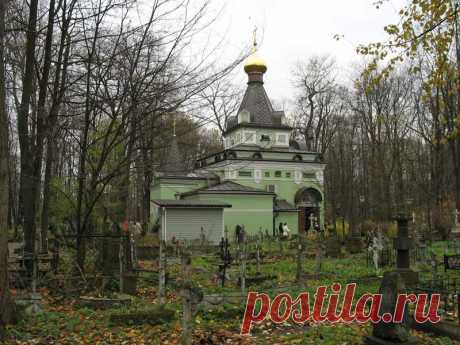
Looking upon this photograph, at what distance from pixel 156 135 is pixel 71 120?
A: 249 centimetres

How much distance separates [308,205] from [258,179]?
4820 millimetres

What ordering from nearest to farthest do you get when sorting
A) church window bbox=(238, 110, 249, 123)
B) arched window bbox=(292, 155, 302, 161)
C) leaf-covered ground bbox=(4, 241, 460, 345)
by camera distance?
leaf-covered ground bbox=(4, 241, 460, 345), arched window bbox=(292, 155, 302, 161), church window bbox=(238, 110, 249, 123)

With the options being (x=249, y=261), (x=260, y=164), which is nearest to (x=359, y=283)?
(x=249, y=261)

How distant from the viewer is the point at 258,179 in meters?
36.3

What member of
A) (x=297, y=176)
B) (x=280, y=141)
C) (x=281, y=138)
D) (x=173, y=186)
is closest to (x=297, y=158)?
(x=297, y=176)

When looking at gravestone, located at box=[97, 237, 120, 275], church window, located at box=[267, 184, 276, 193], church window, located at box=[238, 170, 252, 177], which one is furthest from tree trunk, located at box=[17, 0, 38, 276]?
church window, located at box=[267, 184, 276, 193]

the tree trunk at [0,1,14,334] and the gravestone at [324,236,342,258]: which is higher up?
the tree trunk at [0,1,14,334]

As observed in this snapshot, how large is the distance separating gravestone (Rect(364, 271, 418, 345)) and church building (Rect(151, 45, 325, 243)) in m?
24.3

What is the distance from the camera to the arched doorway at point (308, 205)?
3653 centimetres

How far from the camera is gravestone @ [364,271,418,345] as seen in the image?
19.1 ft

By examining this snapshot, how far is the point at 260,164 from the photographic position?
1444 inches

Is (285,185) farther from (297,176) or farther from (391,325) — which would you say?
(391,325)

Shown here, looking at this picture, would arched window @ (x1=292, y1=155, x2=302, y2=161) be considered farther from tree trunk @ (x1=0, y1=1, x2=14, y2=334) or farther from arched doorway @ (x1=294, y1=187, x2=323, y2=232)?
tree trunk @ (x1=0, y1=1, x2=14, y2=334)

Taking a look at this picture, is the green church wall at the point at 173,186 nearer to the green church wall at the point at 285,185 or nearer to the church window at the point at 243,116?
the green church wall at the point at 285,185
